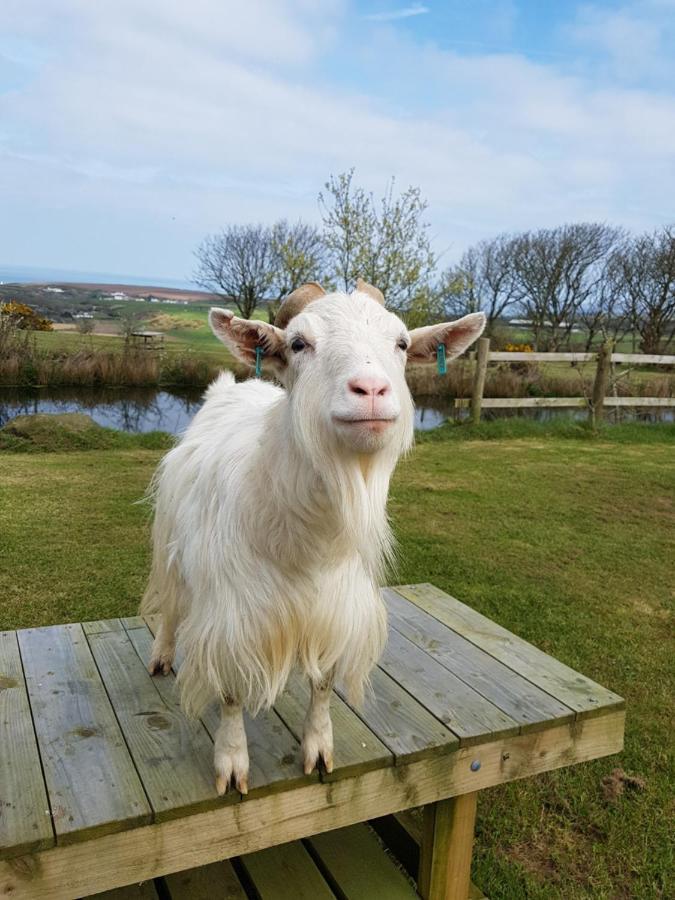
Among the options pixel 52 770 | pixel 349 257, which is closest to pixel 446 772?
pixel 52 770

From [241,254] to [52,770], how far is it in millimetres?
27457

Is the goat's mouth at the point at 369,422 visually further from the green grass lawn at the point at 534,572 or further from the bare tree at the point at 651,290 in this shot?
the bare tree at the point at 651,290

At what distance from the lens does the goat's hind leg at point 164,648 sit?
107 inches

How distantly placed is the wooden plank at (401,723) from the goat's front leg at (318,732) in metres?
0.23

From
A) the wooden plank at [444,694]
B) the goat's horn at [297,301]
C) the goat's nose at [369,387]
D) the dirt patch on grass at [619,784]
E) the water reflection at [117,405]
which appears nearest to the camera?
the goat's nose at [369,387]

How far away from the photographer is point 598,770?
318 cm

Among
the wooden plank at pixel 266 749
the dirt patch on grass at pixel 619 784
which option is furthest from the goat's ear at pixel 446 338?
the dirt patch on grass at pixel 619 784

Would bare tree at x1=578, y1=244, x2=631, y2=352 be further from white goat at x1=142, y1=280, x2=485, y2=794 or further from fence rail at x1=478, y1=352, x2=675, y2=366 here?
white goat at x1=142, y1=280, x2=485, y2=794

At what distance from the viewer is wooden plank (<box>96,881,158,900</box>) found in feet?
7.91

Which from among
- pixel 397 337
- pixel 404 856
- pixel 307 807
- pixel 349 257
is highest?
pixel 349 257

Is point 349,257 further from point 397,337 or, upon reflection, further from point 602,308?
point 602,308

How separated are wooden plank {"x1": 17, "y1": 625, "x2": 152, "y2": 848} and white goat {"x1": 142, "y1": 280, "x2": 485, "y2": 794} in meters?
0.28

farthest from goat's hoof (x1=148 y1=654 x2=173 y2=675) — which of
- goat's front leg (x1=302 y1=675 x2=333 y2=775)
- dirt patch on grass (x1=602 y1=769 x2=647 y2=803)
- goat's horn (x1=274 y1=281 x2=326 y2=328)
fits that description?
dirt patch on grass (x1=602 y1=769 x2=647 y2=803)

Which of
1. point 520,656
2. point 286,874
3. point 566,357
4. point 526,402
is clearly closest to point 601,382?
point 566,357
